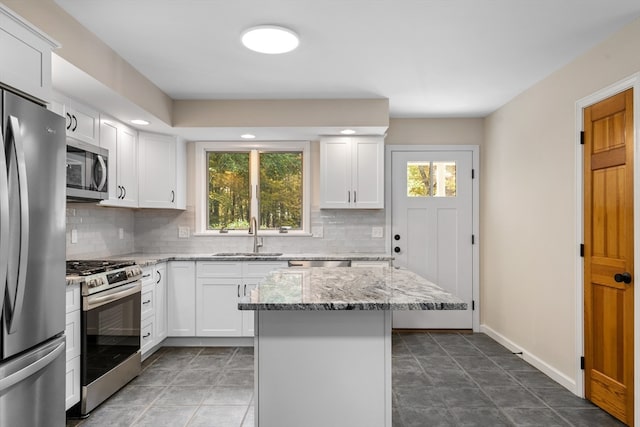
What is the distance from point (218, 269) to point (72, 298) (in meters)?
1.69

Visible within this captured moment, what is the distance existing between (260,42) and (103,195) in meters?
1.63

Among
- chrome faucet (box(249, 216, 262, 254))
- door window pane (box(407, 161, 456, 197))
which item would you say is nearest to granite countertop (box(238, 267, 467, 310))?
chrome faucet (box(249, 216, 262, 254))

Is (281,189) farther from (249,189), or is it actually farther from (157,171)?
(157,171)

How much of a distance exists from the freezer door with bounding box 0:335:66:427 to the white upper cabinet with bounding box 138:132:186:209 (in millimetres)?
2343

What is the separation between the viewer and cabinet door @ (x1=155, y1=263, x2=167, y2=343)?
3.86 metres

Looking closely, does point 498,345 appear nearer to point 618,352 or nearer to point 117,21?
point 618,352

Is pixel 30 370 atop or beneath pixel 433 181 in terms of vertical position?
beneath

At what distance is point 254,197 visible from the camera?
4703 millimetres

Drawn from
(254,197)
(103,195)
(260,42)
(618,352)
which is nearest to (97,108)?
(103,195)

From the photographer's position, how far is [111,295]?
9.36 ft

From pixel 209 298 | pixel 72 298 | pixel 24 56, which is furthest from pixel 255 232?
pixel 24 56

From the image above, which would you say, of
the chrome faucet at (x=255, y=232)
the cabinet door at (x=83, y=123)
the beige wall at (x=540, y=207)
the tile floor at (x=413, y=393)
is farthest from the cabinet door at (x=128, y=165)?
the beige wall at (x=540, y=207)

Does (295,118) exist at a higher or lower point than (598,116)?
higher

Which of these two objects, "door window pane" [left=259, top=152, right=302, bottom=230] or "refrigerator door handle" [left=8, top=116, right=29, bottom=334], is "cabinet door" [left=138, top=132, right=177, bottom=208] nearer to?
"door window pane" [left=259, top=152, right=302, bottom=230]
